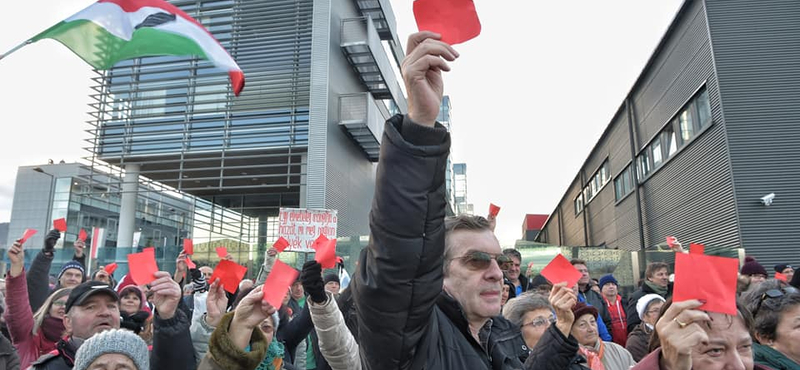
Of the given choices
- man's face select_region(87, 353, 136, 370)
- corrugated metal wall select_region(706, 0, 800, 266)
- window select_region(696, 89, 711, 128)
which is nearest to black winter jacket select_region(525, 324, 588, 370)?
man's face select_region(87, 353, 136, 370)

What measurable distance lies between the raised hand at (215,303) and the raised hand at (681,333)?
2463 millimetres

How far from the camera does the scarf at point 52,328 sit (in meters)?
4.51

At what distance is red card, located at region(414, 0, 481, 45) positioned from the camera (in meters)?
1.69

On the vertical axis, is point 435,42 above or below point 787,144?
below

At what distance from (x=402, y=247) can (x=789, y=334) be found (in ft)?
9.41

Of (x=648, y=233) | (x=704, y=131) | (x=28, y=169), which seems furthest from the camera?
(x=28, y=169)

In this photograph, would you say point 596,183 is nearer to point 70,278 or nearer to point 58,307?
point 70,278

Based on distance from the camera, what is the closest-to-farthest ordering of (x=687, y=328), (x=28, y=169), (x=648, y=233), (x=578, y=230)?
(x=687, y=328)
(x=648, y=233)
(x=578, y=230)
(x=28, y=169)

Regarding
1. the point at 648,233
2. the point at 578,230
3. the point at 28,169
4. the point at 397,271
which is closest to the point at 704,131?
the point at 648,233

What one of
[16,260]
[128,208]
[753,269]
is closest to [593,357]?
[753,269]

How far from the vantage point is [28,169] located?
5438 centimetres

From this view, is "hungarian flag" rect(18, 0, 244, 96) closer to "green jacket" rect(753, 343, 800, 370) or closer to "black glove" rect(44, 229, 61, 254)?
"black glove" rect(44, 229, 61, 254)

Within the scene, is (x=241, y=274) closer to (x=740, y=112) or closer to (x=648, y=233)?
(x=740, y=112)

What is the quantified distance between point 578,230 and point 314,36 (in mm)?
30056
